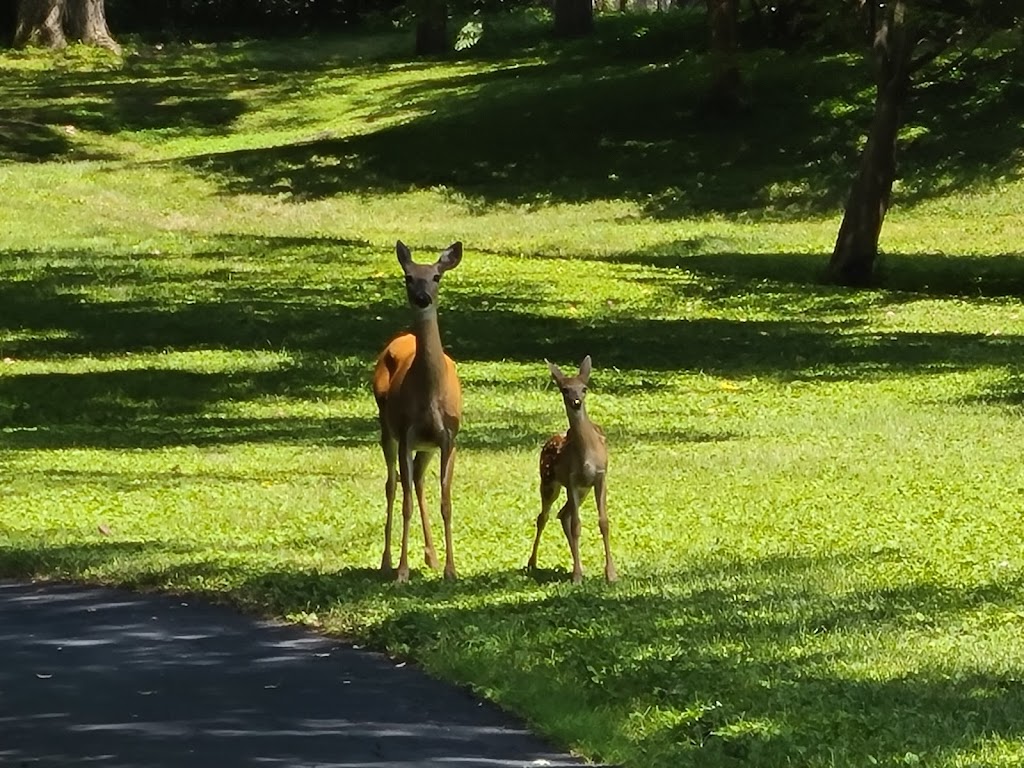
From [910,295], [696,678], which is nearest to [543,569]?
[696,678]

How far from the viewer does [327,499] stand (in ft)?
45.0

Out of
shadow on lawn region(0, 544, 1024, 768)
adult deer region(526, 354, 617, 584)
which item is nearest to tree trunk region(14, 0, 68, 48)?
shadow on lawn region(0, 544, 1024, 768)

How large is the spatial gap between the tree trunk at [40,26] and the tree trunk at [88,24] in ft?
1.34

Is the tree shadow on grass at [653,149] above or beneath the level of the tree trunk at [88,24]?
beneath

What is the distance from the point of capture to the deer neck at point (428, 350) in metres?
10.4

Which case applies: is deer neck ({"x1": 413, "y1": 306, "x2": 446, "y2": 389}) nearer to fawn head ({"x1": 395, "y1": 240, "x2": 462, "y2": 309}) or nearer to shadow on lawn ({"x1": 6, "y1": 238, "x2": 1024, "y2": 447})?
fawn head ({"x1": 395, "y1": 240, "x2": 462, "y2": 309})

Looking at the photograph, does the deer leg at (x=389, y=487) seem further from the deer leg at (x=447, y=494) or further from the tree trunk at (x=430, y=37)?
the tree trunk at (x=430, y=37)

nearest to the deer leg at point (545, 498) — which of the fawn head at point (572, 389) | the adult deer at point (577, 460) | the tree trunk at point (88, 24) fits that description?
the adult deer at point (577, 460)

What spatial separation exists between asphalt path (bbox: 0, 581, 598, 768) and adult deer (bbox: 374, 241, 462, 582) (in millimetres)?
1056

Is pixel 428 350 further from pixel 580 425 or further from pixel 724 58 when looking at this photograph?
pixel 724 58

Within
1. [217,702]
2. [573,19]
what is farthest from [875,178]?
[573,19]

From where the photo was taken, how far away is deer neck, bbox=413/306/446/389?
1038 centimetres

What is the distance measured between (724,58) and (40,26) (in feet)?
70.7

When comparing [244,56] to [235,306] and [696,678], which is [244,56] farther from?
[696,678]
